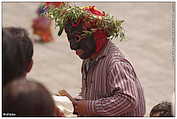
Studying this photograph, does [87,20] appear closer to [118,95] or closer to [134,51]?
[118,95]

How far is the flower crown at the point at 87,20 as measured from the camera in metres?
2.49

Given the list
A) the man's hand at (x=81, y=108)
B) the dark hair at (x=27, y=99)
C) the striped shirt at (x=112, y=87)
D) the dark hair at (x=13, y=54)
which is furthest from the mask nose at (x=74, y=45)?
the dark hair at (x=27, y=99)

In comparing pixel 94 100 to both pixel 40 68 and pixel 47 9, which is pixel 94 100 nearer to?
pixel 47 9

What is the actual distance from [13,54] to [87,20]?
507 millimetres

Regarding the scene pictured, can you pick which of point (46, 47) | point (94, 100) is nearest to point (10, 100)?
point (94, 100)

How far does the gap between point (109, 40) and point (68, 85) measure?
3.91m

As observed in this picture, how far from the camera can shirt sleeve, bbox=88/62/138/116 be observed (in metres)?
2.35

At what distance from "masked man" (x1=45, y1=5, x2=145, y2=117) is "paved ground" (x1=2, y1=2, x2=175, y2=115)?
305cm

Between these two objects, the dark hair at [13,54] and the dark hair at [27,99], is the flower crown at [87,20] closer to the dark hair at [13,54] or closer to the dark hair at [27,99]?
the dark hair at [13,54]

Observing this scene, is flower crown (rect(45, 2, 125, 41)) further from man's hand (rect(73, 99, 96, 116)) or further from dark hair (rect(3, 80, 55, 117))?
dark hair (rect(3, 80, 55, 117))

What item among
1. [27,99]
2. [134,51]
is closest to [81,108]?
[27,99]

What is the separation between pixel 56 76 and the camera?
6.68 meters

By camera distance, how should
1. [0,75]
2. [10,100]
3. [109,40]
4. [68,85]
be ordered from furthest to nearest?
[68,85]
[109,40]
[0,75]
[10,100]

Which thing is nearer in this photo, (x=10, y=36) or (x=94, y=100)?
(x=10, y=36)
